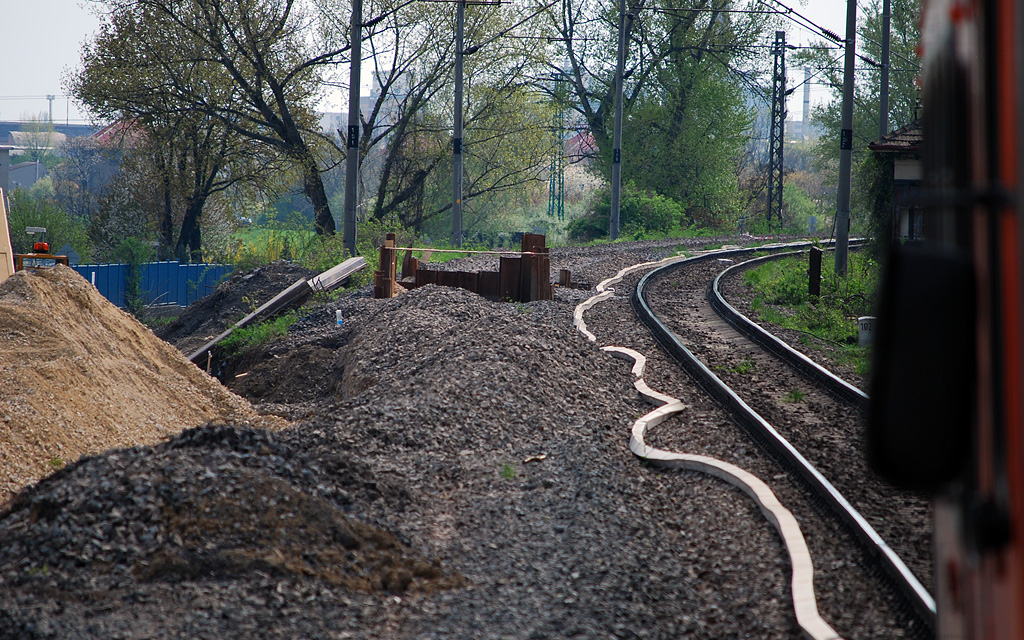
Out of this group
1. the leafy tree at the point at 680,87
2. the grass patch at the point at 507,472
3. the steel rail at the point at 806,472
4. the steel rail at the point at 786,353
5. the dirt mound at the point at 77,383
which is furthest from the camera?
the leafy tree at the point at 680,87

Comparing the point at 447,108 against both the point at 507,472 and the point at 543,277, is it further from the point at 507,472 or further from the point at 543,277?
the point at 507,472

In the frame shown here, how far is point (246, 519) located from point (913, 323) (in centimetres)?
441

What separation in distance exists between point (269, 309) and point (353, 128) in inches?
254

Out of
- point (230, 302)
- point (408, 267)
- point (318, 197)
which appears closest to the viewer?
point (408, 267)

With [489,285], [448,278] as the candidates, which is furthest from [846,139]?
[448,278]

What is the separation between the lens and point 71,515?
207 inches

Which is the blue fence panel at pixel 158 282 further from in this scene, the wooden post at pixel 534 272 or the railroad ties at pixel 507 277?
the wooden post at pixel 534 272

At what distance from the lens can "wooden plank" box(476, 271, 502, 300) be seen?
57.0 ft

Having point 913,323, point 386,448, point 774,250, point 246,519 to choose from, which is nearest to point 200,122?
point 774,250

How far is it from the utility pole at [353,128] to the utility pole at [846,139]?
449 inches

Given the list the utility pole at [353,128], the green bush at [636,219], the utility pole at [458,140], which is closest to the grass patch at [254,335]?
the utility pole at [353,128]

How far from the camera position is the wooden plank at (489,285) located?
57.0 ft

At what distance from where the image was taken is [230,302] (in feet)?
72.2

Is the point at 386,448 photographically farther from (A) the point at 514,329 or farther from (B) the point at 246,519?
(A) the point at 514,329
